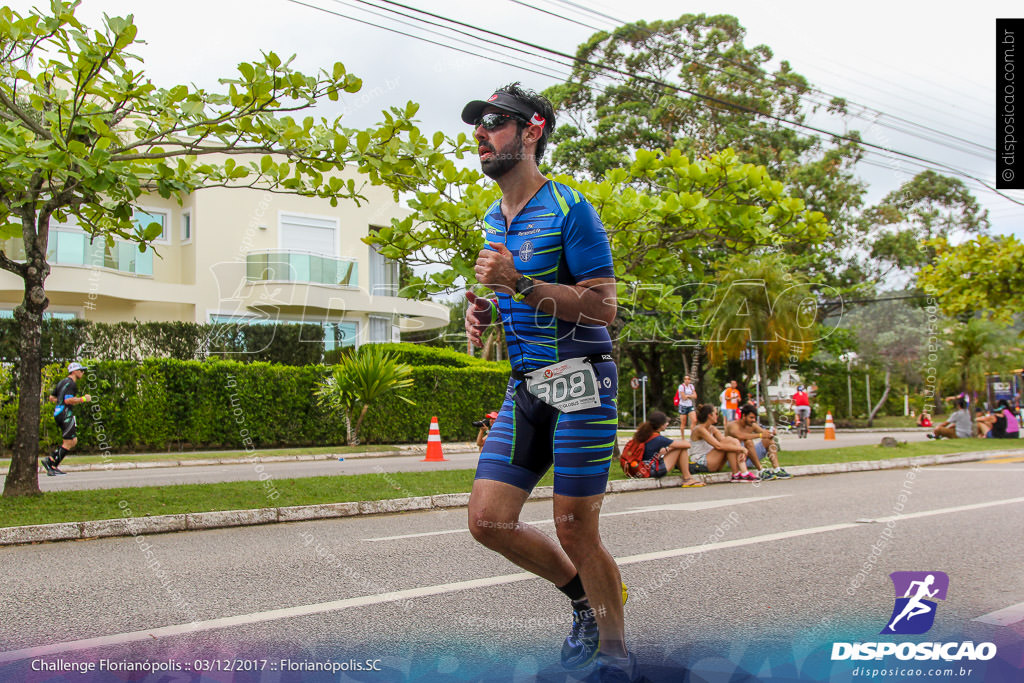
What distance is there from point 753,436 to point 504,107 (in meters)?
10.3

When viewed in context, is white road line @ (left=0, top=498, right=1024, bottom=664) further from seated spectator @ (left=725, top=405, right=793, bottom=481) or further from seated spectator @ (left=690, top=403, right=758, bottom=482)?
seated spectator @ (left=725, top=405, right=793, bottom=481)

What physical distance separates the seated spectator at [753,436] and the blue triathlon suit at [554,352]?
32.6ft

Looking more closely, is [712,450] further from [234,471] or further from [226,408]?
[226,408]

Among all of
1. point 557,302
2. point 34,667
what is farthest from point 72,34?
point 557,302

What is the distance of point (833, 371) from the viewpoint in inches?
1467

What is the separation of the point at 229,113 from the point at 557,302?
5619 millimetres

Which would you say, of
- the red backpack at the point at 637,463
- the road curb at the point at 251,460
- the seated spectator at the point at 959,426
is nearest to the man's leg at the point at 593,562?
the red backpack at the point at 637,463

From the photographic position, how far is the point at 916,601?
Answer: 14.2 feet

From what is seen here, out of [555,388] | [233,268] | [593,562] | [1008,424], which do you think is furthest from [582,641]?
[233,268]

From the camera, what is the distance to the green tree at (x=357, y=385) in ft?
62.1

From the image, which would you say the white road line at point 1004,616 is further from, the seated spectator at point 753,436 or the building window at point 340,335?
the building window at point 340,335

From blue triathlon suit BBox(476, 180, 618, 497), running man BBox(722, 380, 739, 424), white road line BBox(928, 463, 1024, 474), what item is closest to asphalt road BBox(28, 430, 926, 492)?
white road line BBox(928, 463, 1024, 474)

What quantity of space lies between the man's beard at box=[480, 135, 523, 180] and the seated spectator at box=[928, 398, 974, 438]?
72.1 feet

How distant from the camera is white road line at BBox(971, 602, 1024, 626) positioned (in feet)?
13.2
